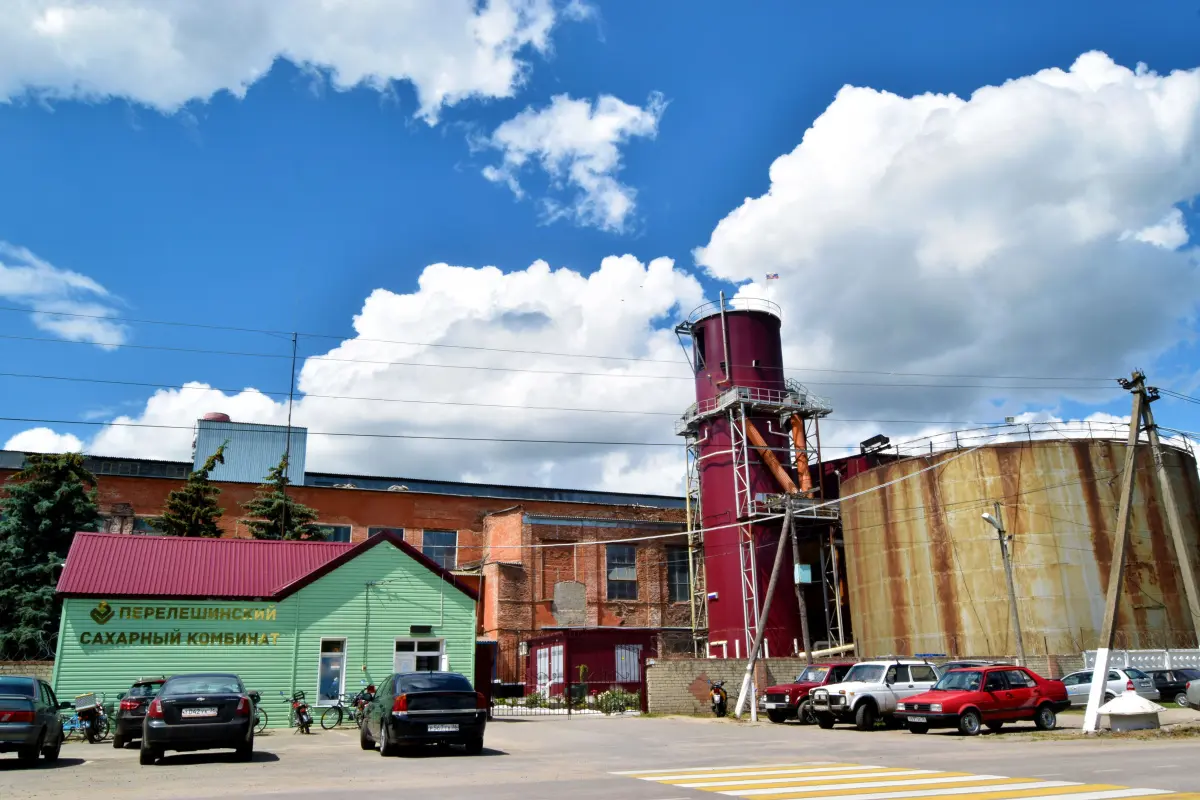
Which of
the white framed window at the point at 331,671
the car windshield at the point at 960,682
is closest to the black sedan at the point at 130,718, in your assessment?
the white framed window at the point at 331,671

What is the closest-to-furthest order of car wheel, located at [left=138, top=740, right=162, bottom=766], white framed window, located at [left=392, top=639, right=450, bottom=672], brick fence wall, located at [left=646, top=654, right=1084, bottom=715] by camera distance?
car wheel, located at [left=138, top=740, right=162, bottom=766], white framed window, located at [left=392, top=639, right=450, bottom=672], brick fence wall, located at [left=646, top=654, right=1084, bottom=715]

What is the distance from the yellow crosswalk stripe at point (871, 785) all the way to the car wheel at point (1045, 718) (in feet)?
29.8

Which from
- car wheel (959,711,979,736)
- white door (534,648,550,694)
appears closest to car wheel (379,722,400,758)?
car wheel (959,711,979,736)

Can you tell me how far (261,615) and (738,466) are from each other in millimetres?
24615

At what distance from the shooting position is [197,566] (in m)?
26.9

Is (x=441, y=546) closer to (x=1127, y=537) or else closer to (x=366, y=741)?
(x=366, y=741)

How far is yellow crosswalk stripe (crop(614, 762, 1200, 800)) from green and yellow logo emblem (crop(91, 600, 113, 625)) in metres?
17.7

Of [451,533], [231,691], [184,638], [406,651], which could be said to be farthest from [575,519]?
[231,691]

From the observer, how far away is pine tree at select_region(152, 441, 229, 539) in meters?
43.5

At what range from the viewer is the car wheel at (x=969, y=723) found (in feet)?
65.2

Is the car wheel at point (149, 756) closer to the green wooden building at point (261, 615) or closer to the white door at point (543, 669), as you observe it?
the green wooden building at point (261, 615)

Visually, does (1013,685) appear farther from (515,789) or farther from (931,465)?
(931,465)

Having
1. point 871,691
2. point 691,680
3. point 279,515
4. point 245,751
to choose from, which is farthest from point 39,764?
point 279,515

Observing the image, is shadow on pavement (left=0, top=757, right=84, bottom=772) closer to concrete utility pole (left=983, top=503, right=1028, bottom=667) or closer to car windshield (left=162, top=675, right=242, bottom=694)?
car windshield (left=162, top=675, right=242, bottom=694)
